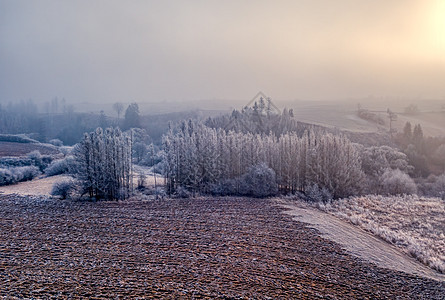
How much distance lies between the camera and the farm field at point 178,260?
36.4 feet

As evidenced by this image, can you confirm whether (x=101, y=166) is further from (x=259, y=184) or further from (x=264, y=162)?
(x=264, y=162)

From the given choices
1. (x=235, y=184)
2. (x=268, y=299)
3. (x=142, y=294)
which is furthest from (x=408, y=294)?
(x=235, y=184)

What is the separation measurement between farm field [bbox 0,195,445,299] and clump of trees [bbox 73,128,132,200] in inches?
275

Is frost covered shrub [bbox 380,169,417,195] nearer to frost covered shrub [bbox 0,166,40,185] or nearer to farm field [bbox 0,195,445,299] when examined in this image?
farm field [bbox 0,195,445,299]

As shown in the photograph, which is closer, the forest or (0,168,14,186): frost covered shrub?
the forest

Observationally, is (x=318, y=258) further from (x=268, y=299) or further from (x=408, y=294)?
(x=268, y=299)

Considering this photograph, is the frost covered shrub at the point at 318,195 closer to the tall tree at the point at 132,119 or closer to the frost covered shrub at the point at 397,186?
the frost covered shrub at the point at 397,186

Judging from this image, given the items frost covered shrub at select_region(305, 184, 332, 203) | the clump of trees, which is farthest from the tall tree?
frost covered shrub at select_region(305, 184, 332, 203)

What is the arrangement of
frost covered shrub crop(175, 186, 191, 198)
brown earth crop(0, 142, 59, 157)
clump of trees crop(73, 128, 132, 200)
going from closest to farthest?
clump of trees crop(73, 128, 132, 200), frost covered shrub crop(175, 186, 191, 198), brown earth crop(0, 142, 59, 157)

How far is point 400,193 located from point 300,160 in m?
13.3

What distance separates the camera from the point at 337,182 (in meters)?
34.8

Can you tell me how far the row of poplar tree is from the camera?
111 ft

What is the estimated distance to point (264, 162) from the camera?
34500 mm

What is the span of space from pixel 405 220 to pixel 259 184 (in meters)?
13.3
